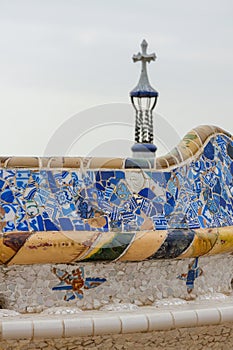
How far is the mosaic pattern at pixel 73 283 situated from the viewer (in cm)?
803

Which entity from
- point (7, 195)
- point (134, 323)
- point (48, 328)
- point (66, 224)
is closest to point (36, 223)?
point (66, 224)

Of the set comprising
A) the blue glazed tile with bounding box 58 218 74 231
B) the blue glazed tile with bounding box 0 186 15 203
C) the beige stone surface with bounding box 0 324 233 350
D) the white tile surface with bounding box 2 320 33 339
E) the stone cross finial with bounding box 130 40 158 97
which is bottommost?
the beige stone surface with bounding box 0 324 233 350

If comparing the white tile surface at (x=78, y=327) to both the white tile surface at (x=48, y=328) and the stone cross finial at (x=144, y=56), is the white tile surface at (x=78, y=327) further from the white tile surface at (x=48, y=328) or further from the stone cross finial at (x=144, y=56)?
the stone cross finial at (x=144, y=56)

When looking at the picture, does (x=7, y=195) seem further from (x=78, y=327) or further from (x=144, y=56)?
(x=144, y=56)

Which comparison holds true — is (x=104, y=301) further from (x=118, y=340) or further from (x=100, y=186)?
(x=100, y=186)

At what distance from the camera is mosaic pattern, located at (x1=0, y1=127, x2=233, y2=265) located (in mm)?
7945

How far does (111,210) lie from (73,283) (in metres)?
0.71

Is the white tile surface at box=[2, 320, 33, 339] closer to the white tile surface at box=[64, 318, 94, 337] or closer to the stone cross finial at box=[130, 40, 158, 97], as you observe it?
the white tile surface at box=[64, 318, 94, 337]

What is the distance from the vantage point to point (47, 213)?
8156 mm

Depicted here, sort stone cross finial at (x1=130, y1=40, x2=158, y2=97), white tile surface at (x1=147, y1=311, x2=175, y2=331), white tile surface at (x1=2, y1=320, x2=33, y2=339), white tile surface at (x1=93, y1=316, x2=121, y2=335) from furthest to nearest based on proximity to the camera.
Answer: stone cross finial at (x1=130, y1=40, x2=158, y2=97)
white tile surface at (x1=147, y1=311, x2=175, y2=331)
white tile surface at (x1=93, y1=316, x2=121, y2=335)
white tile surface at (x1=2, y1=320, x2=33, y2=339)

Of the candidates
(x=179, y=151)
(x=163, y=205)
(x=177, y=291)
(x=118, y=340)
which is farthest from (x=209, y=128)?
(x=118, y=340)

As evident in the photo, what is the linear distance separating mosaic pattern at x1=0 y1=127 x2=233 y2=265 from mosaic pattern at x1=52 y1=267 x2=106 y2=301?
0.44 feet

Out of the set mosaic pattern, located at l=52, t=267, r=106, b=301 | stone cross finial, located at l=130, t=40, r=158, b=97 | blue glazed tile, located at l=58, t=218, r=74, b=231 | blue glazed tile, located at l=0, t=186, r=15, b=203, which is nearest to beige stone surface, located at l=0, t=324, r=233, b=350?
mosaic pattern, located at l=52, t=267, r=106, b=301

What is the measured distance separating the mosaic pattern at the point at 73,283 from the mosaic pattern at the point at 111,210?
134 mm
